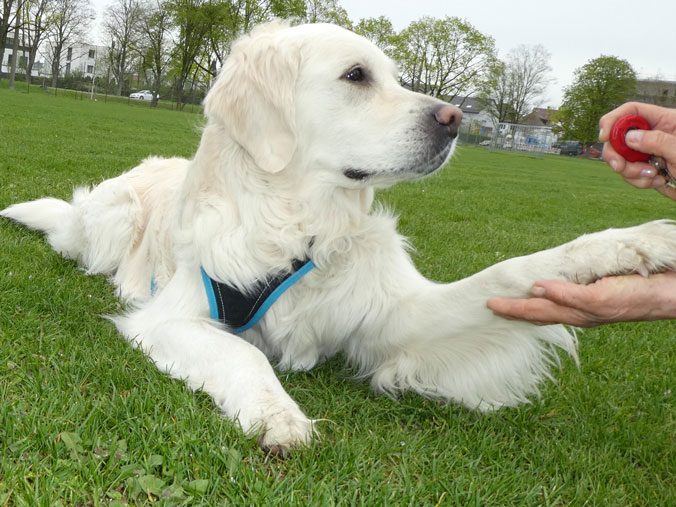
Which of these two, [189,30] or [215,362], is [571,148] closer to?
[189,30]

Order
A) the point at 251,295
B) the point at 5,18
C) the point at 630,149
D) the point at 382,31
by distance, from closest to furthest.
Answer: the point at 630,149 → the point at 251,295 → the point at 5,18 → the point at 382,31

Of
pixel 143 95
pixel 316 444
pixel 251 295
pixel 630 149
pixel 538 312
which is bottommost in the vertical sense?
pixel 316 444

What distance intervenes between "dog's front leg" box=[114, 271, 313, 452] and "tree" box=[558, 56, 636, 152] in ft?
223

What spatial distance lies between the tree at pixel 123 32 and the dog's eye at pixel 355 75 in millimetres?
64169

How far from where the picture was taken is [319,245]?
2770mm

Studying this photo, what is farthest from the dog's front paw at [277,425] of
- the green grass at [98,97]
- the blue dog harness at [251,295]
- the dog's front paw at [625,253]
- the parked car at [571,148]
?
the parked car at [571,148]

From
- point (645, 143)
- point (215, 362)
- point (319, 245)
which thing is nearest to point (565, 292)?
point (645, 143)

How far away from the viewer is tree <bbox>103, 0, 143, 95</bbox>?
60562mm

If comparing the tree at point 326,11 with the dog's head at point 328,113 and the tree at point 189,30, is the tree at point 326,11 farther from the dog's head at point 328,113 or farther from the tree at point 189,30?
the dog's head at point 328,113

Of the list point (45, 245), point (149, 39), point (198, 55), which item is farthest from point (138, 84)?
point (45, 245)

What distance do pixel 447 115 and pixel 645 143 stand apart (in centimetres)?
86

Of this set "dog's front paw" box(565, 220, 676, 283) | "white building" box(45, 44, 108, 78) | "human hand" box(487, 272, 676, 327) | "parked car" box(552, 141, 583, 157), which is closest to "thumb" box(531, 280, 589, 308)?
"human hand" box(487, 272, 676, 327)

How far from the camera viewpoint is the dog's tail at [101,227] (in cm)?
404

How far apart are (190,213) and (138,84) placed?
8020 centimetres
